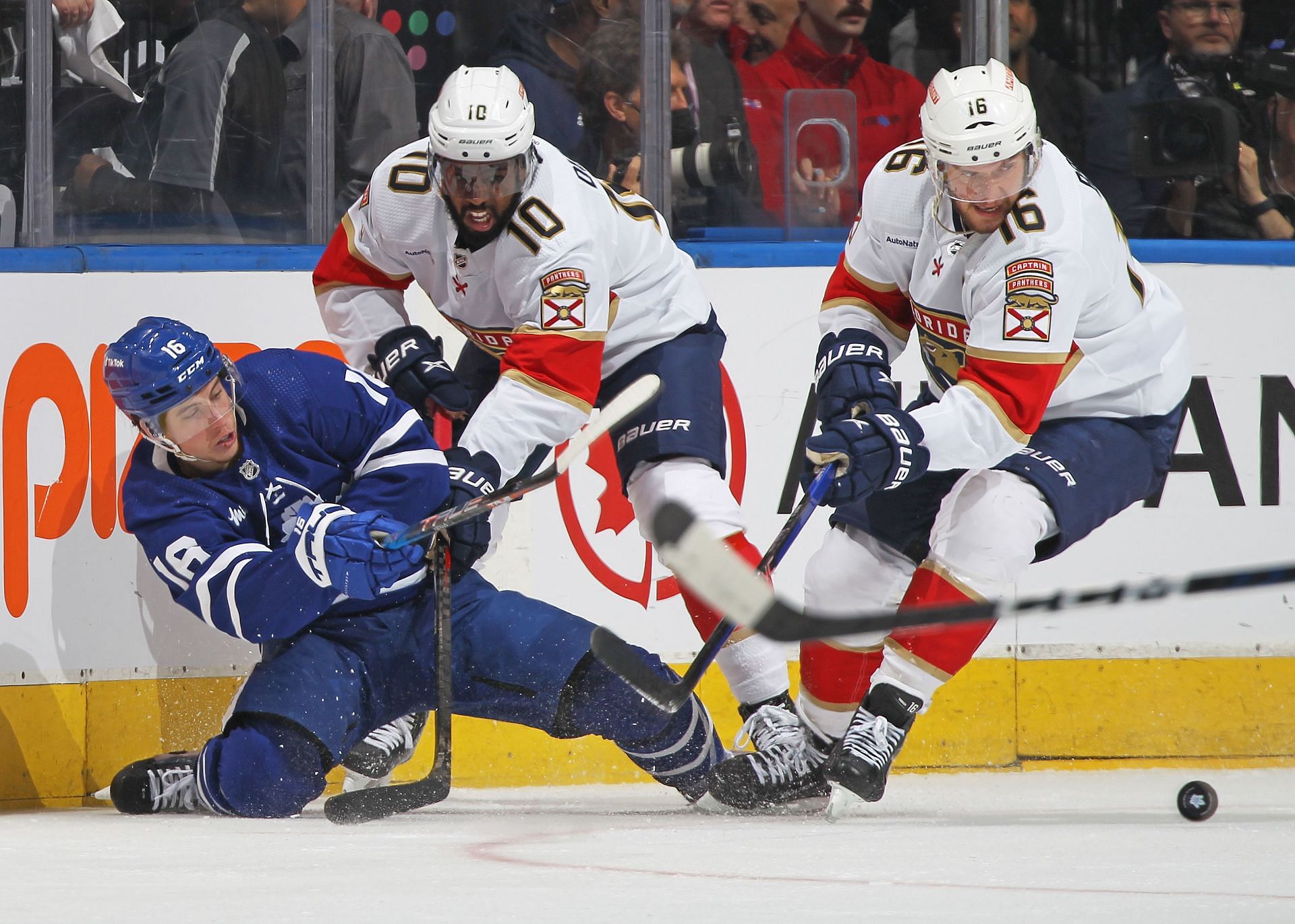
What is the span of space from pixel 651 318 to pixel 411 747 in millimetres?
911

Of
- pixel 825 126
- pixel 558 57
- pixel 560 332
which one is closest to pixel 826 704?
pixel 560 332

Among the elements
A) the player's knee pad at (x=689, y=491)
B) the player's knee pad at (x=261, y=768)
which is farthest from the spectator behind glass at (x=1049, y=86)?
the player's knee pad at (x=261, y=768)

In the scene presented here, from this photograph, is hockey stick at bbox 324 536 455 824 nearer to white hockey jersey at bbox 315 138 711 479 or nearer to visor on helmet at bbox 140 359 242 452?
white hockey jersey at bbox 315 138 711 479

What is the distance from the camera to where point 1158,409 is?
126 inches

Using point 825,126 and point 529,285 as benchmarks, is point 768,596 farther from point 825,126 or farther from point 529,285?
point 825,126

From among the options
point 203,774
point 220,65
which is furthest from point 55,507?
point 220,65

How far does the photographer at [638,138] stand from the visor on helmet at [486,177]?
809 mm

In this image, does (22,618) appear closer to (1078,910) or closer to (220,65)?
(220,65)

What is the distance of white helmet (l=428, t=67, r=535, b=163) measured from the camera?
9.76ft

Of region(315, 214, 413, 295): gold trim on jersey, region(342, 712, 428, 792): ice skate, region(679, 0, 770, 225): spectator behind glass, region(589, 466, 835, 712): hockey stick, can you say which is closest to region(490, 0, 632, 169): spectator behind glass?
region(679, 0, 770, 225): spectator behind glass

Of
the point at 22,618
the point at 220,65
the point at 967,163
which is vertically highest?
the point at 220,65

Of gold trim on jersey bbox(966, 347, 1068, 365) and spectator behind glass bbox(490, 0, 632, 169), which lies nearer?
gold trim on jersey bbox(966, 347, 1068, 365)

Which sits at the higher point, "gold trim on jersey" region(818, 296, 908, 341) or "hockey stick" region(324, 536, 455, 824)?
"gold trim on jersey" region(818, 296, 908, 341)

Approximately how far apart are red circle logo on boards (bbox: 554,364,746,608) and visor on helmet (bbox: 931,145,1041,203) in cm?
78
